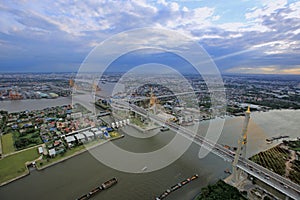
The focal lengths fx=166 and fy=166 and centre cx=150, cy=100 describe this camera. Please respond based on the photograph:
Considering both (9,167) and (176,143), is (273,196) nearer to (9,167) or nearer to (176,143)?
(176,143)

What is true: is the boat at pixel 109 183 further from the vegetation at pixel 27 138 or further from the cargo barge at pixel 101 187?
the vegetation at pixel 27 138

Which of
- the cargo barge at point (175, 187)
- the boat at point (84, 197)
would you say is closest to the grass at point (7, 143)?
the boat at point (84, 197)

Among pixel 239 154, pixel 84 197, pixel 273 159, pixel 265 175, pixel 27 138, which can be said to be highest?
pixel 239 154

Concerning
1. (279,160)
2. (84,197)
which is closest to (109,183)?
(84,197)

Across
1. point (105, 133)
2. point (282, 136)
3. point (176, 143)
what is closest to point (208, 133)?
point (176, 143)

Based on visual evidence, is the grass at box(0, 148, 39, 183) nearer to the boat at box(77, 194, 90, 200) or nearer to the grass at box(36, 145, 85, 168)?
the grass at box(36, 145, 85, 168)

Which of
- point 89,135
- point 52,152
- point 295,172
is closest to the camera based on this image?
point 295,172

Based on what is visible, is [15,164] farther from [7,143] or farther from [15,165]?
[7,143]

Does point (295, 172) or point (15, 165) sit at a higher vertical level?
point (295, 172)

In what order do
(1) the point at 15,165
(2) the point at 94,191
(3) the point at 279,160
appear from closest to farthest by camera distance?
(2) the point at 94,191
(1) the point at 15,165
(3) the point at 279,160
